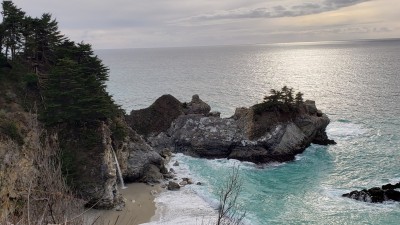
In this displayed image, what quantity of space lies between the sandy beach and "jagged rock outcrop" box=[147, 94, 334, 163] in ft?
43.7

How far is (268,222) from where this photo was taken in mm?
32000

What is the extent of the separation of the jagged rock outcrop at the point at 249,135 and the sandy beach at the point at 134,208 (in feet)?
43.7

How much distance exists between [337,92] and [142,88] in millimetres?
58701

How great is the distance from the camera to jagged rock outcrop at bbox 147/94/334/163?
166 ft

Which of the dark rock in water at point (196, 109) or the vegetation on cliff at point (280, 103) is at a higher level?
the vegetation on cliff at point (280, 103)

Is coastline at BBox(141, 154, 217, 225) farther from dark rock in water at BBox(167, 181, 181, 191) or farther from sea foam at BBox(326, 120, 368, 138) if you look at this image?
sea foam at BBox(326, 120, 368, 138)

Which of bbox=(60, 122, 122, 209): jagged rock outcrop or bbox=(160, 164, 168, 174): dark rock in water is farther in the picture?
bbox=(160, 164, 168, 174): dark rock in water

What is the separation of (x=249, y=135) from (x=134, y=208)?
21.8 meters

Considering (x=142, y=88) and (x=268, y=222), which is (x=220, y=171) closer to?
(x=268, y=222)

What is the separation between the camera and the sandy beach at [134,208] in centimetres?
3259

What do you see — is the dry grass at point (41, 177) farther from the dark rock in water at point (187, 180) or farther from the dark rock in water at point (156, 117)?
the dark rock in water at point (156, 117)

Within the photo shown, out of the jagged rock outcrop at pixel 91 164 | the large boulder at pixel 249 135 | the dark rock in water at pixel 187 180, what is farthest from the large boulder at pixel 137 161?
the large boulder at pixel 249 135

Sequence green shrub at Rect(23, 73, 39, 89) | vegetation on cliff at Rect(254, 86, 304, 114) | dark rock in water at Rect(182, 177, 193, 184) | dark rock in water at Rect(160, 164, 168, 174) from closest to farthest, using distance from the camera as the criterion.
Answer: green shrub at Rect(23, 73, 39, 89) → dark rock in water at Rect(182, 177, 193, 184) → dark rock in water at Rect(160, 164, 168, 174) → vegetation on cliff at Rect(254, 86, 304, 114)

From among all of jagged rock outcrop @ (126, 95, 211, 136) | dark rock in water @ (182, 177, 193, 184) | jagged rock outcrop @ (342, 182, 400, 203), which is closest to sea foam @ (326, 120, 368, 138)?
jagged rock outcrop @ (126, 95, 211, 136)
